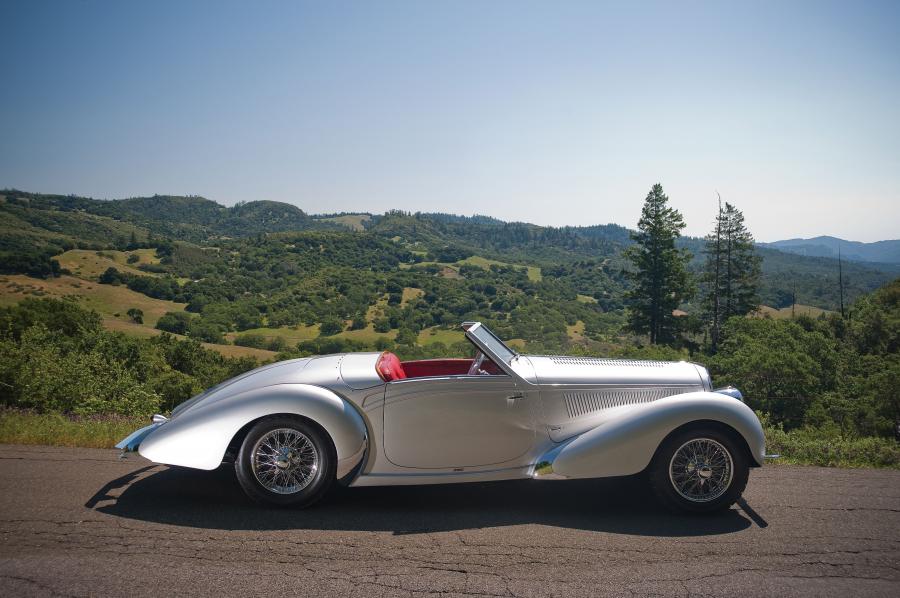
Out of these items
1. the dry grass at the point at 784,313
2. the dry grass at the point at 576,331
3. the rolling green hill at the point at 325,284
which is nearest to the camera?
the dry grass at the point at 784,313

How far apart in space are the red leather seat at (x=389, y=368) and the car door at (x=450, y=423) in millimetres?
115

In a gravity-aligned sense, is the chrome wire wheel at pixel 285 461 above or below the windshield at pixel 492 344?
below

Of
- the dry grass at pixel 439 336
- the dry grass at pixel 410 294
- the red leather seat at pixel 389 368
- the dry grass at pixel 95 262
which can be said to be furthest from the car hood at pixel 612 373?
the dry grass at pixel 95 262

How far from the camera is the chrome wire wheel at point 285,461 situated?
4578mm

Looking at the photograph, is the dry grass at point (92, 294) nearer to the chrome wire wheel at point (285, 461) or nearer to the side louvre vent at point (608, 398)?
the chrome wire wheel at point (285, 461)

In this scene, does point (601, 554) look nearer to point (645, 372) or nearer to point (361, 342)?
point (645, 372)

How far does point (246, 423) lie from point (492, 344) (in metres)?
2.23

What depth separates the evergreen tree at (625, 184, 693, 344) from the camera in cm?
5712

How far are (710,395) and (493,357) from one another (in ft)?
6.08

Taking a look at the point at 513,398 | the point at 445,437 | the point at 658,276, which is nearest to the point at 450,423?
the point at 445,437

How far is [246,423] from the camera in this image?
4.62 m

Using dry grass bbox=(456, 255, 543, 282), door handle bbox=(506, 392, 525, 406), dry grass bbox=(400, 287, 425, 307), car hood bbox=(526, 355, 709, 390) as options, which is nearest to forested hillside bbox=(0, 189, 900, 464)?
dry grass bbox=(400, 287, 425, 307)

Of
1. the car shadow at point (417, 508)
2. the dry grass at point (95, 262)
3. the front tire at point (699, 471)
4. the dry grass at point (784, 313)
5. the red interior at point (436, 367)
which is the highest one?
the dry grass at point (95, 262)

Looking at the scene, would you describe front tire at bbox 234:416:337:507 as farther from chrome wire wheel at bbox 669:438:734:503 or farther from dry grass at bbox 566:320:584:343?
dry grass at bbox 566:320:584:343
